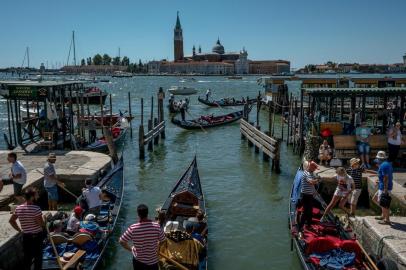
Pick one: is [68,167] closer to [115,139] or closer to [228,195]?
[228,195]

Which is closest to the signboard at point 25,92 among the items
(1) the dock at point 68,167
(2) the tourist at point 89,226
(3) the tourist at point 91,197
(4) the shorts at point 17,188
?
(1) the dock at point 68,167

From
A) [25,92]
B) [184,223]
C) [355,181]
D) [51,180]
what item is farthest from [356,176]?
[25,92]

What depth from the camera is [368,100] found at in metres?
31.1

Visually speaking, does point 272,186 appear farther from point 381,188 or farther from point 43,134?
point 43,134

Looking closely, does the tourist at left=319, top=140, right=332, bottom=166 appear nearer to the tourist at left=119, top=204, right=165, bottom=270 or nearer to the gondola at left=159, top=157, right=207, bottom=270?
the gondola at left=159, top=157, right=207, bottom=270

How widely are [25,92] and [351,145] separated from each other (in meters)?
10.1

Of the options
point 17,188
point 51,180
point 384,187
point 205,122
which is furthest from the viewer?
point 205,122

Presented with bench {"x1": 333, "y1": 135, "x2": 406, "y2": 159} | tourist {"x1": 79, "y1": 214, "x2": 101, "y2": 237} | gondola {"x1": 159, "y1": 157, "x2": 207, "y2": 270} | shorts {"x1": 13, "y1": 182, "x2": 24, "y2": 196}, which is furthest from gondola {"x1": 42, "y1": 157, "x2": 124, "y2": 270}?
bench {"x1": 333, "y1": 135, "x2": 406, "y2": 159}

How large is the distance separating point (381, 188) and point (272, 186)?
584 cm

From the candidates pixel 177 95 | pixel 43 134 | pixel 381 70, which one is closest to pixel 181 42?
pixel 381 70

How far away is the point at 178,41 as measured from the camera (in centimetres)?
17475

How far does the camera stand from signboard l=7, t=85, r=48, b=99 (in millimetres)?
13805

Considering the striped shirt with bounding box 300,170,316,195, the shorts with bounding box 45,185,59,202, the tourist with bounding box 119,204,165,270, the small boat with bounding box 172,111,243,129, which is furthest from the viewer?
the small boat with bounding box 172,111,243,129

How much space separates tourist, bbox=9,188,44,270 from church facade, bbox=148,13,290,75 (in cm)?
16051
